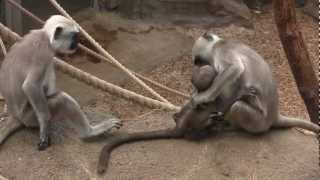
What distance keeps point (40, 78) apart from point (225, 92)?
1203 mm

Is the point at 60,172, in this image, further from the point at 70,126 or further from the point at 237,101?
the point at 237,101

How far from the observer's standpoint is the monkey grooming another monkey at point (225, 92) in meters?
4.17

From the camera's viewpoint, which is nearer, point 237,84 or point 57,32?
point 57,32

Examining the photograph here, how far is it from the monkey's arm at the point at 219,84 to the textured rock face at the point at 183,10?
16.8 feet

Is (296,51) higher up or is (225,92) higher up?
(296,51)

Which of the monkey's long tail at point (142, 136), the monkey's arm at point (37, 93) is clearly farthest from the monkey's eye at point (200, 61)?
the monkey's arm at point (37, 93)

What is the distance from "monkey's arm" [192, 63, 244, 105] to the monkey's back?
99 cm

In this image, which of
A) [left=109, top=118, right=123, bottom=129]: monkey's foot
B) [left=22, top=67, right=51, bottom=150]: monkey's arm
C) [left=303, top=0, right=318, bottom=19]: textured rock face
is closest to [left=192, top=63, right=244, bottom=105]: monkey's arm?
[left=109, top=118, right=123, bottom=129]: monkey's foot

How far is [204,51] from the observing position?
431 centimetres


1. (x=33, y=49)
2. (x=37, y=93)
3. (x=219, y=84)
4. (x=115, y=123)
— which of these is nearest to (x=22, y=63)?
(x=33, y=49)

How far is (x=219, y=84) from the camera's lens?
4.16 meters

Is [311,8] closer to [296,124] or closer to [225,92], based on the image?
[296,124]

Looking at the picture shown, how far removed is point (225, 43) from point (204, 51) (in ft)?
0.51

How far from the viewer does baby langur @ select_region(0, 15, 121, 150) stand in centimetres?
404
